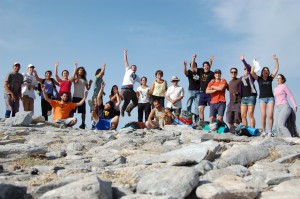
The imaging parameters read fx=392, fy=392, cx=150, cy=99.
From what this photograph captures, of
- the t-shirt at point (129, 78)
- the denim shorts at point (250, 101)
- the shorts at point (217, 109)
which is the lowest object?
the shorts at point (217, 109)

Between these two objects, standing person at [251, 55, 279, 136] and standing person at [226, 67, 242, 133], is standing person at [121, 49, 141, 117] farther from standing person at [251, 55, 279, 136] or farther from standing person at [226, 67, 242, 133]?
standing person at [251, 55, 279, 136]

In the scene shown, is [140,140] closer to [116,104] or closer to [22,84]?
[116,104]

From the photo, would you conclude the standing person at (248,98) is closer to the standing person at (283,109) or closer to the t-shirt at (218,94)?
the t-shirt at (218,94)

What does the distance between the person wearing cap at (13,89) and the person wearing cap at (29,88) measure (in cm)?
34

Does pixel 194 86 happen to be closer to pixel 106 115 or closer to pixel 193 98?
pixel 193 98

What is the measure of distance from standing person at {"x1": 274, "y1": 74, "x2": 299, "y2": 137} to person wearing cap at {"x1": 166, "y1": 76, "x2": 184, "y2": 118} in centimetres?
460

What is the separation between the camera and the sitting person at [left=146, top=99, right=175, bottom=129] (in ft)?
54.7

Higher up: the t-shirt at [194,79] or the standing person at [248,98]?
the t-shirt at [194,79]

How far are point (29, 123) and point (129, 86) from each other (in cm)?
475

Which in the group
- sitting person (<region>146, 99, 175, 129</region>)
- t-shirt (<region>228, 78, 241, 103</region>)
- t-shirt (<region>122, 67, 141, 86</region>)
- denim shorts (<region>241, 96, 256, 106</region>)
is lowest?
sitting person (<region>146, 99, 175, 129</region>)

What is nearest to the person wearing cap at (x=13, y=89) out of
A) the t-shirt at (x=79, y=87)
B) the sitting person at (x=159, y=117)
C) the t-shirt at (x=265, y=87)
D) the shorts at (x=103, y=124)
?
the t-shirt at (x=79, y=87)

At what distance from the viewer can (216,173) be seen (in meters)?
6.56

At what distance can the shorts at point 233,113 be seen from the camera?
51.7ft

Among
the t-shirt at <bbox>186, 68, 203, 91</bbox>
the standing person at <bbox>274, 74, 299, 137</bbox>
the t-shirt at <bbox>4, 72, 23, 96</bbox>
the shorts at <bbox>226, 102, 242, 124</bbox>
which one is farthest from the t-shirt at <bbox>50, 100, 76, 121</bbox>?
the standing person at <bbox>274, 74, 299, 137</bbox>
